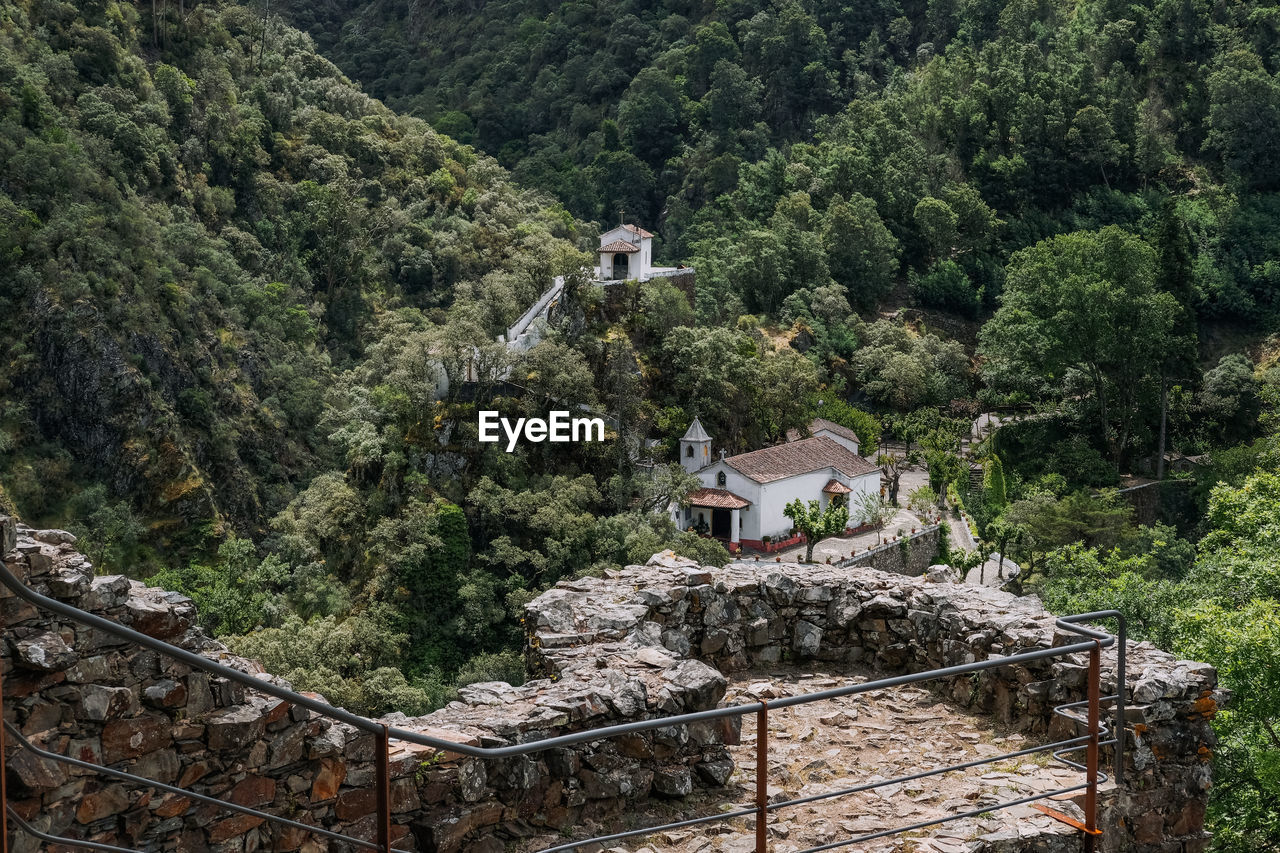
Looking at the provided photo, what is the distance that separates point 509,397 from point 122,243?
17005mm

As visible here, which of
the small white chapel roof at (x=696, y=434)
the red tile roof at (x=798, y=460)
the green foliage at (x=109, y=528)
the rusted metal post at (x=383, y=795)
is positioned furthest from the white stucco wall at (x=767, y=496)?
the rusted metal post at (x=383, y=795)

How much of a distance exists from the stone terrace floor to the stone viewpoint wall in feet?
0.58

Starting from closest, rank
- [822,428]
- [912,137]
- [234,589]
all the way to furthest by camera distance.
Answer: [234,589], [822,428], [912,137]

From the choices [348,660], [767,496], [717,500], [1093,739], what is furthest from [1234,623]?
[767,496]

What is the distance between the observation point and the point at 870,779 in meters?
7.82

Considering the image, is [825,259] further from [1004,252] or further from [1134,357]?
[1134,357]

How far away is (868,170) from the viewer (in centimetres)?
6419

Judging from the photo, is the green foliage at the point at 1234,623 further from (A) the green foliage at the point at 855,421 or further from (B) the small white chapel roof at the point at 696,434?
(A) the green foliage at the point at 855,421

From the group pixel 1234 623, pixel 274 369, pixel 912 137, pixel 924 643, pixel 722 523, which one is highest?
pixel 912 137

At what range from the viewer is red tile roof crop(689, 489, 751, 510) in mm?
39719

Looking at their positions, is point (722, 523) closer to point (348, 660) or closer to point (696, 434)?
point (696, 434)

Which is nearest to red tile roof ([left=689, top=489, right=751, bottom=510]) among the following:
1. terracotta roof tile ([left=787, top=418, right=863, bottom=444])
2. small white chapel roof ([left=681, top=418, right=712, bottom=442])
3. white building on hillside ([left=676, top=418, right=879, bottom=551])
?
white building on hillside ([left=676, top=418, right=879, bottom=551])

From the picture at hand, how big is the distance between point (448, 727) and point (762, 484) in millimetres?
33563

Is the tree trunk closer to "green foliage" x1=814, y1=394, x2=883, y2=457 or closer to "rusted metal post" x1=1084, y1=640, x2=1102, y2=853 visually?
"green foliage" x1=814, y1=394, x2=883, y2=457
